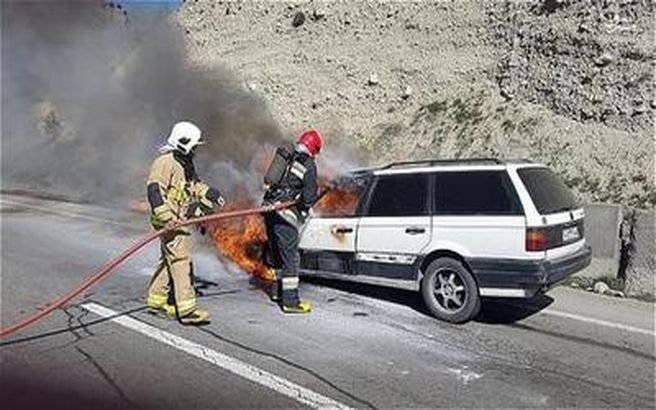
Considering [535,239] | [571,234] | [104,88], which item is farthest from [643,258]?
[104,88]

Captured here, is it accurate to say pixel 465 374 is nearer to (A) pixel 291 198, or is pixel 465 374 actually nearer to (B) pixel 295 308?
(B) pixel 295 308

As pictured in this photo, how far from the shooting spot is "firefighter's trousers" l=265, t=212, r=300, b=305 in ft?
23.6

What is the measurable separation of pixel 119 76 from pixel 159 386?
49.8 feet

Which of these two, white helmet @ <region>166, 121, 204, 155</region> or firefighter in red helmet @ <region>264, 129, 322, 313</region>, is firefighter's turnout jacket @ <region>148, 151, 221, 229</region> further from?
firefighter in red helmet @ <region>264, 129, 322, 313</region>

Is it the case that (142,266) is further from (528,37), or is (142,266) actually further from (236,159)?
(528,37)

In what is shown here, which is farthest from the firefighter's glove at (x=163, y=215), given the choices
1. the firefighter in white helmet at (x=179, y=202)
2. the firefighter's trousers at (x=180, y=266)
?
the firefighter's trousers at (x=180, y=266)

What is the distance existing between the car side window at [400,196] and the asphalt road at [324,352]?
1010 mm

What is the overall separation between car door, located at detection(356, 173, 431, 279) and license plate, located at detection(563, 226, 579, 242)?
1.29m

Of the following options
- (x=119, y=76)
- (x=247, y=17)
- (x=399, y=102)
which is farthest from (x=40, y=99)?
(x=399, y=102)

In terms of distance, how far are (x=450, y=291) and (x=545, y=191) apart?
1.32m

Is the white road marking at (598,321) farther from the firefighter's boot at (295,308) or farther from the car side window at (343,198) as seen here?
the firefighter's boot at (295,308)

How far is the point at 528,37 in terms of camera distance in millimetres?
14594

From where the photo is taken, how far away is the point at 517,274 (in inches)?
256

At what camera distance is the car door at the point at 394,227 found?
714 centimetres
